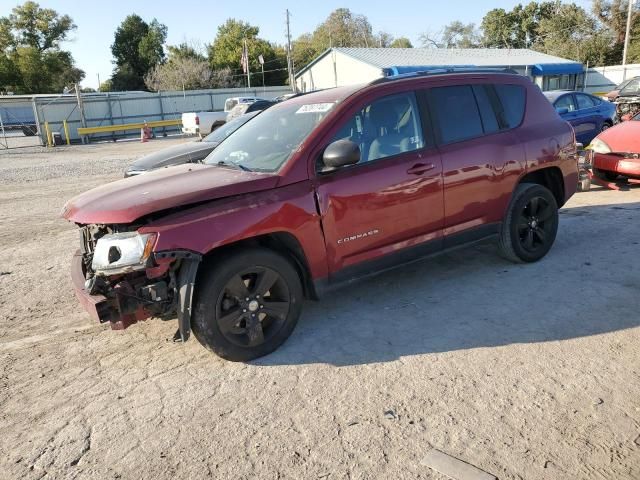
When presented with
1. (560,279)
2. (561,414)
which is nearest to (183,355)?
(561,414)

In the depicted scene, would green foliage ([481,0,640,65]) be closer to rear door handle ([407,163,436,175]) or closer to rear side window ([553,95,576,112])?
rear side window ([553,95,576,112])

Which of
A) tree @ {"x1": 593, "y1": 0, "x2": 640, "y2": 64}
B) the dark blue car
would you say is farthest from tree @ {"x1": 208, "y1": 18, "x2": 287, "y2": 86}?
the dark blue car

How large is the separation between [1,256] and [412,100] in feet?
18.7

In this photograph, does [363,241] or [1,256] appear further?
[1,256]

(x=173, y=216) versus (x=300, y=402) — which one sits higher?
(x=173, y=216)

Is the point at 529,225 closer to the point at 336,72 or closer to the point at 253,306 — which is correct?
the point at 253,306

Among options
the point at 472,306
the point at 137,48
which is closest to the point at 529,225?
the point at 472,306

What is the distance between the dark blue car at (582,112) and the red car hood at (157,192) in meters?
11.2

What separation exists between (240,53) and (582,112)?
Result: 61728 millimetres

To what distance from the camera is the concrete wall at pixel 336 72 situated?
38.1 m

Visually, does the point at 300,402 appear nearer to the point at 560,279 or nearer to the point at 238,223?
the point at 238,223

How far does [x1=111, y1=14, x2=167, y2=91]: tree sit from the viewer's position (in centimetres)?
6906

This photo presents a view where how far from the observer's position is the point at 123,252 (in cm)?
323

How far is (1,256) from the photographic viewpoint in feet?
22.1
